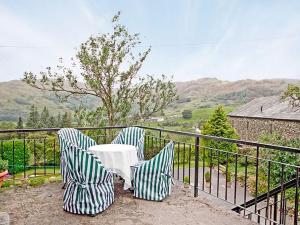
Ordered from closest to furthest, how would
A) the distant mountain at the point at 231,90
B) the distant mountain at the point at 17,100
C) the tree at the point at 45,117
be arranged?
the tree at the point at 45,117 → the distant mountain at the point at 17,100 → the distant mountain at the point at 231,90

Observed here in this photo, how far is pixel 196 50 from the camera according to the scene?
29.3 metres

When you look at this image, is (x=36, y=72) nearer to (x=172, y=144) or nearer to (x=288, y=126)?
(x=172, y=144)

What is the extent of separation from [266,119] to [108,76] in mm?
13721

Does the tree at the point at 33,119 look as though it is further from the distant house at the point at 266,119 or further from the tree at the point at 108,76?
the distant house at the point at 266,119

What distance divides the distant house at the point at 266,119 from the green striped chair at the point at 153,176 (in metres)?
15.5

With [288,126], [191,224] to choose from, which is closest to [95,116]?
[191,224]

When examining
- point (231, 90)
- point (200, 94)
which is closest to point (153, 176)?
point (200, 94)

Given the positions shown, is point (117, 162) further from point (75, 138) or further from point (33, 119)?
point (33, 119)

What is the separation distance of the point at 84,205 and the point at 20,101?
29621mm

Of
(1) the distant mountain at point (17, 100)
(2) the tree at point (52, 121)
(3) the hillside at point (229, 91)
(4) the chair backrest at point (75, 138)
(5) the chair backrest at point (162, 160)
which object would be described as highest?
(3) the hillside at point (229, 91)

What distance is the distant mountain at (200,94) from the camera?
26.0 metres

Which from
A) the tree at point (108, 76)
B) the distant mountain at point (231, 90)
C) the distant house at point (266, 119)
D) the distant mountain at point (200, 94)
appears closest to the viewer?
the tree at point (108, 76)

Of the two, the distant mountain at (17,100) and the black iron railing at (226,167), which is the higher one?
the distant mountain at (17,100)

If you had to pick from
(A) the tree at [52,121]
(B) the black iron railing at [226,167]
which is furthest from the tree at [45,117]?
(B) the black iron railing at [226,167]
